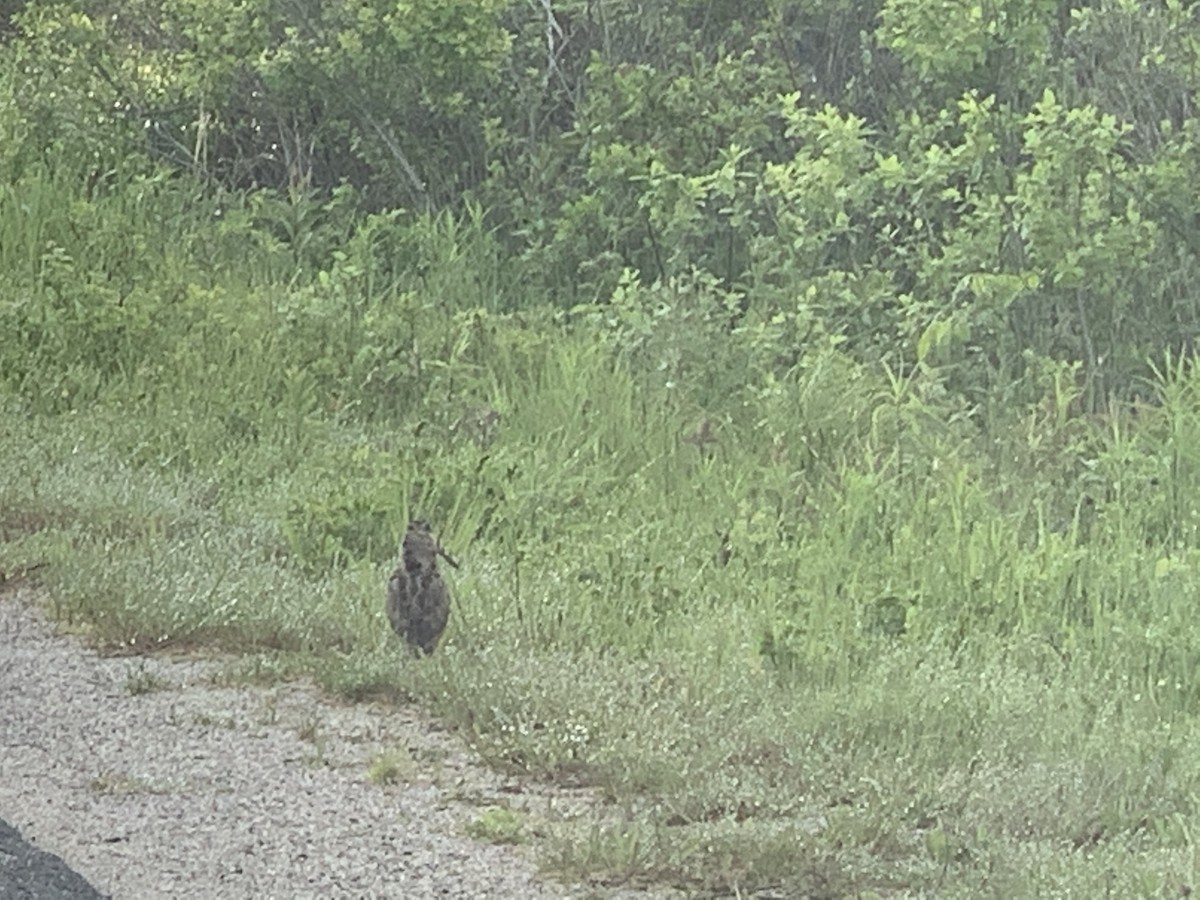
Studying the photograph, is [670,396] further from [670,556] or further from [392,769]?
[392,769]

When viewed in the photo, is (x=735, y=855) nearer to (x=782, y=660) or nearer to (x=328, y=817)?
(x=328, y=817)

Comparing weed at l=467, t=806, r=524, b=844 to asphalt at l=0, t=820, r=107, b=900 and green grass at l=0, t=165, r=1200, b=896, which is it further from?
asphalt at l=0, t=820, r=107, b=900

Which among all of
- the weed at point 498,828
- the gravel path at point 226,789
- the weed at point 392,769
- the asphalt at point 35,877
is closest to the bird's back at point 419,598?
the gravel path at point 226,789

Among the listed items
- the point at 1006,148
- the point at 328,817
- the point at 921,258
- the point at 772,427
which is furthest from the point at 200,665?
the point at 1006,148

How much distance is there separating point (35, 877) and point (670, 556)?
3254 millimetres

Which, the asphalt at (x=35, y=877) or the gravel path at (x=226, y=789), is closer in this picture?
the asphalt at (x=35, y=877)

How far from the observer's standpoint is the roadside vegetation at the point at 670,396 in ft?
20.0

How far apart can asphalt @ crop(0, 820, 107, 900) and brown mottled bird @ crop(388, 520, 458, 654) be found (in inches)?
64.5

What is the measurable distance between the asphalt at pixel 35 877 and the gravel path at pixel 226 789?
0.04m

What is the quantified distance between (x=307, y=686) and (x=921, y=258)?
4.43 m

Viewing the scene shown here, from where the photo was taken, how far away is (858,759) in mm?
5988

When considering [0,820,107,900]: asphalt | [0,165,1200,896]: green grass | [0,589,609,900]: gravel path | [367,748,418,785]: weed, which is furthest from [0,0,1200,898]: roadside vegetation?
[0,820,107,900]: asphalt

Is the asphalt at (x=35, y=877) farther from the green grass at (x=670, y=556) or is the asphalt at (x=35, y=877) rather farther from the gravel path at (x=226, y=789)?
the green grass at (x=670, y=556)

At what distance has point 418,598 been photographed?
22.3 feet
